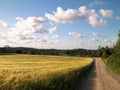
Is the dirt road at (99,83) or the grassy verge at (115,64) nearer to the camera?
the dirt road at (99,83)

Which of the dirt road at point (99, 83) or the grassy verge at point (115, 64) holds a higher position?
the grassy verge at point (115, 64)

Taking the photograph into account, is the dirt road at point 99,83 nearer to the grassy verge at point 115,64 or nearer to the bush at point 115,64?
the grassy verge at point 115,64

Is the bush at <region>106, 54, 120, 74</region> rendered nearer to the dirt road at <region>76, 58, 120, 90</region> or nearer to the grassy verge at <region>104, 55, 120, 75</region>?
the grassy verge at <region>104, 55, 120, 75</region>

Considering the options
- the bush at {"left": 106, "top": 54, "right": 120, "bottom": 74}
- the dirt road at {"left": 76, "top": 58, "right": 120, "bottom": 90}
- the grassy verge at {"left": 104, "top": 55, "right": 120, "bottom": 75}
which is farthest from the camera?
the bush at {"left": 106, "top": 54, "right": 120, "bottom": 74}

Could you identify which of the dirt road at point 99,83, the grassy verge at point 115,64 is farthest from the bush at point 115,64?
the dirt road at point 99,83

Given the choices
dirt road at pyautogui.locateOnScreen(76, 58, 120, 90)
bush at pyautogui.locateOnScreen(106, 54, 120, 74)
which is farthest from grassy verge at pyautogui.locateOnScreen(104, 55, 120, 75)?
dirt road at pyautogui.locateOnScreen(76, 58, 120, 90)

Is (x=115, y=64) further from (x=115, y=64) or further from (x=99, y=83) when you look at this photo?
(x=99, y=83)

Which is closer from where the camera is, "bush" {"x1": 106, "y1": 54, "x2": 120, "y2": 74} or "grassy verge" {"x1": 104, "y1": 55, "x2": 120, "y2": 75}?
"grassy verge" {"x1": 104, "y1": 55, "x2": 120, "y2": 75}

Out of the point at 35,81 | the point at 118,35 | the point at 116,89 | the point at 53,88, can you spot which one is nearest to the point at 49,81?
Result: the point at 53,88

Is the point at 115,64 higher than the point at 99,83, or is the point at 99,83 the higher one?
the point at 115,64

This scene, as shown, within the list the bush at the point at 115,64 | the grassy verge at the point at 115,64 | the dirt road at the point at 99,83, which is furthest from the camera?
the bush at the point at 115,64

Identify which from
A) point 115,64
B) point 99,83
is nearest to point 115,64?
point 115,64

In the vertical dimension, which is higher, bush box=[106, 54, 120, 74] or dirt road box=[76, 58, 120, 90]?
bush box=[106, 54, 120, 74]

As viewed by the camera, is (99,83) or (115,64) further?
(115,64)
